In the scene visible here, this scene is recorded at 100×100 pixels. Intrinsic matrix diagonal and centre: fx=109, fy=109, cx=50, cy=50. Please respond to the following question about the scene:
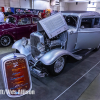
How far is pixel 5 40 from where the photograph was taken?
18.4ft

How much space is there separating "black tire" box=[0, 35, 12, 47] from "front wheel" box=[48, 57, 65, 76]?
3684 millimetres

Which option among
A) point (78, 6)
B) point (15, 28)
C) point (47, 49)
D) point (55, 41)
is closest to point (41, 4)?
point (78, 6)

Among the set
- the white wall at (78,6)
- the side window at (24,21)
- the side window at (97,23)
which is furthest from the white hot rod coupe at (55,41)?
the white wall at (78,6)

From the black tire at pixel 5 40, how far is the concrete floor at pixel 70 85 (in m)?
3.19

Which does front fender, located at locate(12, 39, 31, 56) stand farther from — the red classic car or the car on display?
the red classic car

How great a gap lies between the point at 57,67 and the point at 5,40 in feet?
12.2

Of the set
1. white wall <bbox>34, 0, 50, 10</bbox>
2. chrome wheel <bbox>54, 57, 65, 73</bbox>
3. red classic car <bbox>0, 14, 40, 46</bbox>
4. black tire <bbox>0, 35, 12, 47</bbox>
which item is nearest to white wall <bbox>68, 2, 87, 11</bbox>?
white wall <bbox>34, 0, 50, 10</bbox>

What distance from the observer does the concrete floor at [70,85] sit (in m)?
2.37

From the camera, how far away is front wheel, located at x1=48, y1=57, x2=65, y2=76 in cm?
285

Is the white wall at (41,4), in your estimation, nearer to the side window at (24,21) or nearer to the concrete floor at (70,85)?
the side window at (24,21)

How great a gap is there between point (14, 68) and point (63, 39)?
1.80m

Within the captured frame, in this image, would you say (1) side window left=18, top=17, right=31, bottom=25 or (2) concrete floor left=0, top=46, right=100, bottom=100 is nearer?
(2) concrete floor left=0, top=46, right=100, bottom=100

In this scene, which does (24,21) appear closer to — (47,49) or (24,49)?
(24,49)

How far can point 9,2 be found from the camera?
10.8 m
